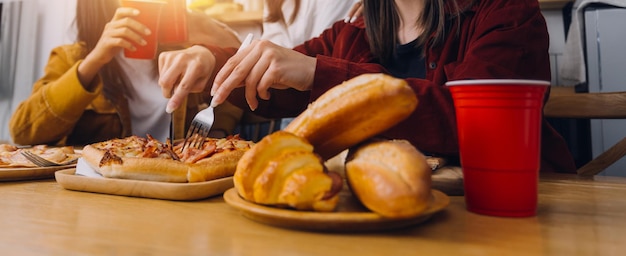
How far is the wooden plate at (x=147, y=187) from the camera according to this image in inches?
22.0

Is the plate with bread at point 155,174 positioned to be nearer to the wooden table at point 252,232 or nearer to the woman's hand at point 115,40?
the wooden table at point 252,232

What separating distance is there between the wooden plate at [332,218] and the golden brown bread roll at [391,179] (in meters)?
0.02

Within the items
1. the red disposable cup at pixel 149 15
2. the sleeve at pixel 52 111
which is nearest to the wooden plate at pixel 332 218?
the red disposable cup at pixel 149 15

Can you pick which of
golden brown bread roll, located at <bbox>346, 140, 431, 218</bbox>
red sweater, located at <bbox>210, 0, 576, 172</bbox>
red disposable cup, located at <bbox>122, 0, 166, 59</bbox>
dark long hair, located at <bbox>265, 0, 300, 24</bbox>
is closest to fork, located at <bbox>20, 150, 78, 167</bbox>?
red sweater, located at <bbox>210, 0, 576, 172</bbox>

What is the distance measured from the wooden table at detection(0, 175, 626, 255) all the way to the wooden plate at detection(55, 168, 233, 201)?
1 centimetres

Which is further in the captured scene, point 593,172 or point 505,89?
point 593,172

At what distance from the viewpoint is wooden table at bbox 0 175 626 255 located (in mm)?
372

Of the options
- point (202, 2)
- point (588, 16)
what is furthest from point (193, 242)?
point (202, 2)

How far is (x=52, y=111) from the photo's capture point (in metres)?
1.75

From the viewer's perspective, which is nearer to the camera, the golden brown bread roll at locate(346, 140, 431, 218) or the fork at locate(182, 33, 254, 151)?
the golden brown bread roll at locate(346, 140, 431, 218)

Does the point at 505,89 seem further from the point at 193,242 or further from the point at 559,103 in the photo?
the point at 559,103

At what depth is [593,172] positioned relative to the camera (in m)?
1.00

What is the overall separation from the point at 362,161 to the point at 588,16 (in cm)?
195

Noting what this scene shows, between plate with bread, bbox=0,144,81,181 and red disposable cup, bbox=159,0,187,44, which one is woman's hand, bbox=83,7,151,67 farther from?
plate with bread, bbox=0,144,81,181
